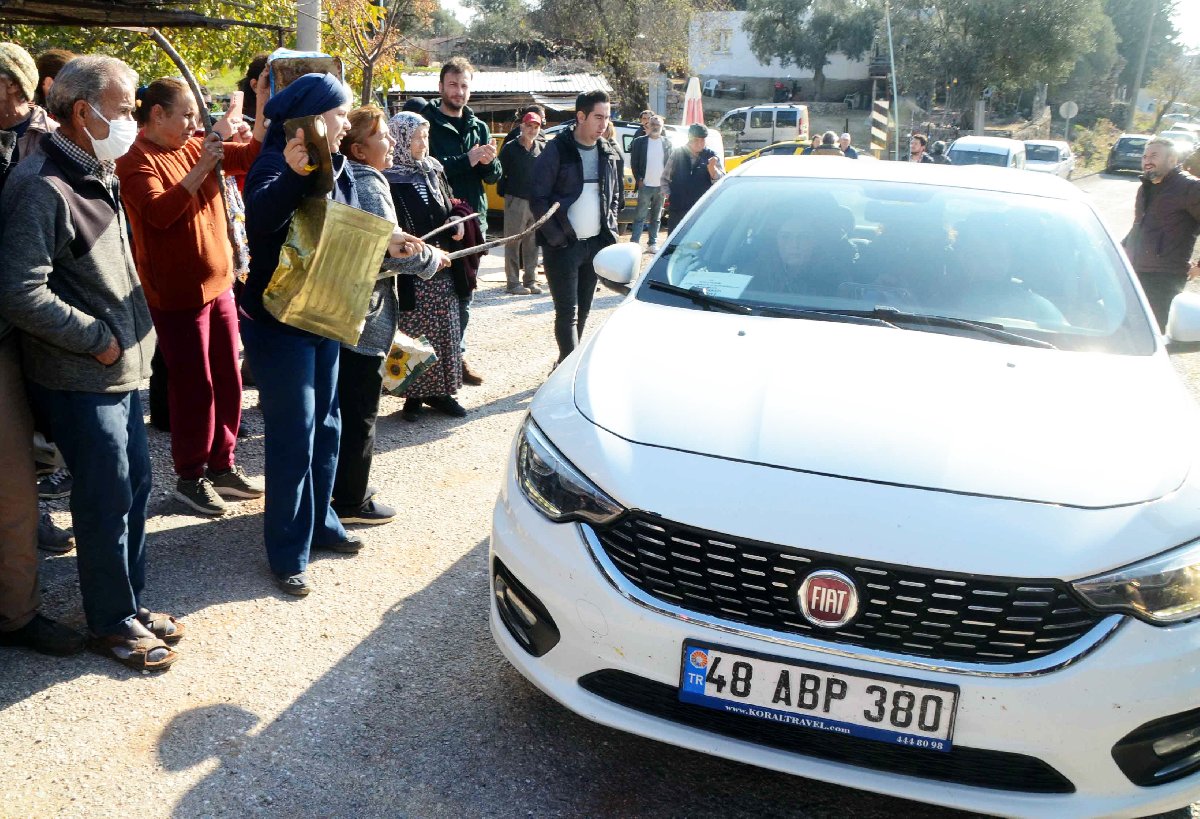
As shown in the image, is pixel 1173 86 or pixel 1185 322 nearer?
pixel 1185 322

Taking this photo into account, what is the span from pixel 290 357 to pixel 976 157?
1949 cm

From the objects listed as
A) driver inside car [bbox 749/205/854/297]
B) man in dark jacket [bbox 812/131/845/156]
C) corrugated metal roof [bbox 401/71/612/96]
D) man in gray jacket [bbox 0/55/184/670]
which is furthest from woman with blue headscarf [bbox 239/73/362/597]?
corrugated metal roof [bbox 401/71/612/96]

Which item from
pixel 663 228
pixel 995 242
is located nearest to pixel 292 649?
pixel 995 242

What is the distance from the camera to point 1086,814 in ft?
7.54

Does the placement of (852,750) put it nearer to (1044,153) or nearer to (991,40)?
(1044,153)

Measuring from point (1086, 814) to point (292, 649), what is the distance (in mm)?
2372

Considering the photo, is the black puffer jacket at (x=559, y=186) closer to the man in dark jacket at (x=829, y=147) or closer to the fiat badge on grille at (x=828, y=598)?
the fiat badge on grille at (x=828, y=598)

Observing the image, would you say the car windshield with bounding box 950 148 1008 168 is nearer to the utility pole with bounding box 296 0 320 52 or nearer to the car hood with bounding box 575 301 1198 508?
the utility pole with bounding box 296 0 320 52

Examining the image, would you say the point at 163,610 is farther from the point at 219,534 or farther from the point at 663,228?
the point at 663,228

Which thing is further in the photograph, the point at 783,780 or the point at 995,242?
the point at 995,242

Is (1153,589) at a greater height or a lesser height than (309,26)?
lesser

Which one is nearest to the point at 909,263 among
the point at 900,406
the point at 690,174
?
the point at 900,406

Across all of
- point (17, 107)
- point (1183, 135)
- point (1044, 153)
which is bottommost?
point (1183, 135)

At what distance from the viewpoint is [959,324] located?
10.8ft
